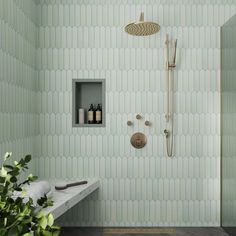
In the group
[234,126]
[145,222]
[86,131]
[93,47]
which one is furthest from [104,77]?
[145,222]

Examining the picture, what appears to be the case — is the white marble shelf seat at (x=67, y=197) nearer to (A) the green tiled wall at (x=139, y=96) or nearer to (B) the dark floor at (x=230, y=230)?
(A) the green tiled wall at (x=139, y=96)

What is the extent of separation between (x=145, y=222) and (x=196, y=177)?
798 mm

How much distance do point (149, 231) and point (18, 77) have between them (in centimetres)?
217

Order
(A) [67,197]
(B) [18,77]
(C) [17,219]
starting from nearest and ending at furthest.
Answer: (C) [17,219] → (A) [67,197] → (B) [18,77]

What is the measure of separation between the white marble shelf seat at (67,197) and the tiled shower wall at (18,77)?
0.59 meters

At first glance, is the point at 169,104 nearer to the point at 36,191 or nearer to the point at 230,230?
the point at 230,230

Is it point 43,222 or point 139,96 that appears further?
point 139,96

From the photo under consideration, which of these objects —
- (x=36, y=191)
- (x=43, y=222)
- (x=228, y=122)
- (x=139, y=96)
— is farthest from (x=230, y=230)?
(x=43, y=222)

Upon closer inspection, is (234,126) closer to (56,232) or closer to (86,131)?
(86,131)

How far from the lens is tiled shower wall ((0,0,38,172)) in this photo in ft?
7.73

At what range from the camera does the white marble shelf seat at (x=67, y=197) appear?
2037mm

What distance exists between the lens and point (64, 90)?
3.15 metres

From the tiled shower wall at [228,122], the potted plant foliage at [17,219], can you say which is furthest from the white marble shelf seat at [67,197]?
the tiled shower wall at [228,122]

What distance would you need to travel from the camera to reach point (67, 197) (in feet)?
7.61
